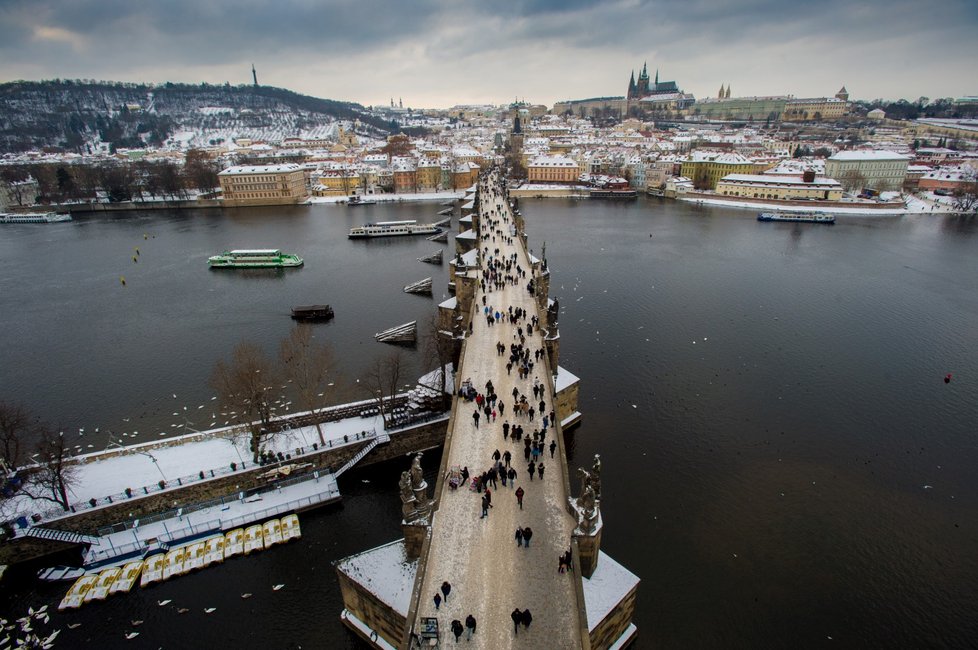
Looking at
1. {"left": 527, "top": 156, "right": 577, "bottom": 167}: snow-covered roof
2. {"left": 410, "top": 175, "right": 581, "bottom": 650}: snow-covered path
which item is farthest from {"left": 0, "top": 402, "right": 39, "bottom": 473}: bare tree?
{"left": 527, "top": 156, "right": 577, "bottom": 167}: snow-covered roof

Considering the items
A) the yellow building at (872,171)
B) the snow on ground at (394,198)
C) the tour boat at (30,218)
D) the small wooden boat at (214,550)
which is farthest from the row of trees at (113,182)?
the yellow building at (872,171)

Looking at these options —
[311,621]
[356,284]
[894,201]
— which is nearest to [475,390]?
[311,621]

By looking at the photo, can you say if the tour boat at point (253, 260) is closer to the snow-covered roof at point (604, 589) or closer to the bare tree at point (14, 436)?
the bare tree at point (14, 436)

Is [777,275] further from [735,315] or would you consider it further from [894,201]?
[894,201]

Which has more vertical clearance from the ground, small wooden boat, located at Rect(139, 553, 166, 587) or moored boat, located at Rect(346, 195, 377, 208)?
moored boat, located at Rect(346, 195, 377, 208)

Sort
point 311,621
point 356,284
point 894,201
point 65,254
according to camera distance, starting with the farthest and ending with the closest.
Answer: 1. point 894,201
2. point 65,254
3. point 356,284
4. point 311,621

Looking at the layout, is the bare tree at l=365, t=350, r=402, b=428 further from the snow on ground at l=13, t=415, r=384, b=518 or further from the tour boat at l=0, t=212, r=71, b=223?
the tour boat at l=0, t=212, r=71, b=223
